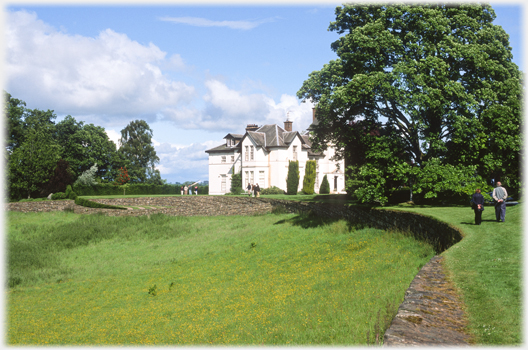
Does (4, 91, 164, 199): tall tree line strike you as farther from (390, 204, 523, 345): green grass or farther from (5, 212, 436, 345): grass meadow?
(390, 204, 523, 345): green grass

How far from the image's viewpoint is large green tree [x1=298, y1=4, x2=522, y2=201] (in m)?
22.0

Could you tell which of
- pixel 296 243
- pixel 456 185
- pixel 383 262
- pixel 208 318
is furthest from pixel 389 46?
pixel 208 318

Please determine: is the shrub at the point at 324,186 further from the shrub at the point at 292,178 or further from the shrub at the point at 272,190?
the shrub at the point at 272,190

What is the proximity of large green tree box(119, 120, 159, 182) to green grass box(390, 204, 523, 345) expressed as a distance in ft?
235

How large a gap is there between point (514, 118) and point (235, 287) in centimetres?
1626

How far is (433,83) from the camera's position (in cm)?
2234

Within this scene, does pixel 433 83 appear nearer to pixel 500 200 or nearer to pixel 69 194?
pixel 500 200

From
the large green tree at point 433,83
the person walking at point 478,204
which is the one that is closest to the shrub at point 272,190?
the large green tree at point 433,83

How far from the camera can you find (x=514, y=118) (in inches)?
869

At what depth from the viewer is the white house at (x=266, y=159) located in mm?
58094

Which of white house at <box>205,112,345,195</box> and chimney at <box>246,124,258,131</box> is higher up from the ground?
chimney at <box>246,124,258,131</box>

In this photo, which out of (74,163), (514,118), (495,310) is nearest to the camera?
(495,310)

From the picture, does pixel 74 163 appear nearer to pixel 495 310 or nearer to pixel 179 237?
pixel 179 237

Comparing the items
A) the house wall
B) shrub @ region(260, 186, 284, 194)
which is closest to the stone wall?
shrub @ region(260, 186, 284, 194)
